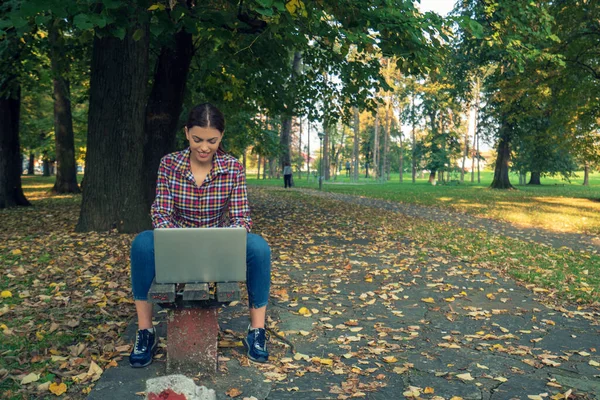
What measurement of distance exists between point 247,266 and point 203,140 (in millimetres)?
947

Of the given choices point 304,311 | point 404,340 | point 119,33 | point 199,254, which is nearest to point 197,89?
point 119,33

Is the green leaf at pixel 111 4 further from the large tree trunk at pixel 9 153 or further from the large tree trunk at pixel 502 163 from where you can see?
the large tree trunk at pixel 502 163

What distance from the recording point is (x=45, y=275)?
A: 252 inches

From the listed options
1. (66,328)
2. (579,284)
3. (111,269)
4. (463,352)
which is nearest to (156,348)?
(66,328)

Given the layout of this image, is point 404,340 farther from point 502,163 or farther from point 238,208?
point 502,163

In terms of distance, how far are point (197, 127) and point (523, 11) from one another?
340 inches

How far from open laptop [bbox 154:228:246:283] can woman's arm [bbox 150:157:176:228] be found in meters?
0.44

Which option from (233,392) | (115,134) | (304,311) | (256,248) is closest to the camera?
(233,392)

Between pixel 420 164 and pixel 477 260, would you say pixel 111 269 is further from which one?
pixel 420 164

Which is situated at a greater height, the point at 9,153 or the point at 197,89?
the point at 197,89

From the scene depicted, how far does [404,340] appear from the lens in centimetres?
442

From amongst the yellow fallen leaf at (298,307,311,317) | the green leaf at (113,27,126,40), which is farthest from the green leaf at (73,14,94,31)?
the yellow fallen leaf at (298,307,311,317)

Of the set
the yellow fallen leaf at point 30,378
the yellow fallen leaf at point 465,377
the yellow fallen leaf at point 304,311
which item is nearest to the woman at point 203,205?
the yellow fallen leaf at point 30,378

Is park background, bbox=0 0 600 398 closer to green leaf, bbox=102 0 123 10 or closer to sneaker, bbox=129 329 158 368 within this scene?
green leaf, bbox=102 0 123 10
